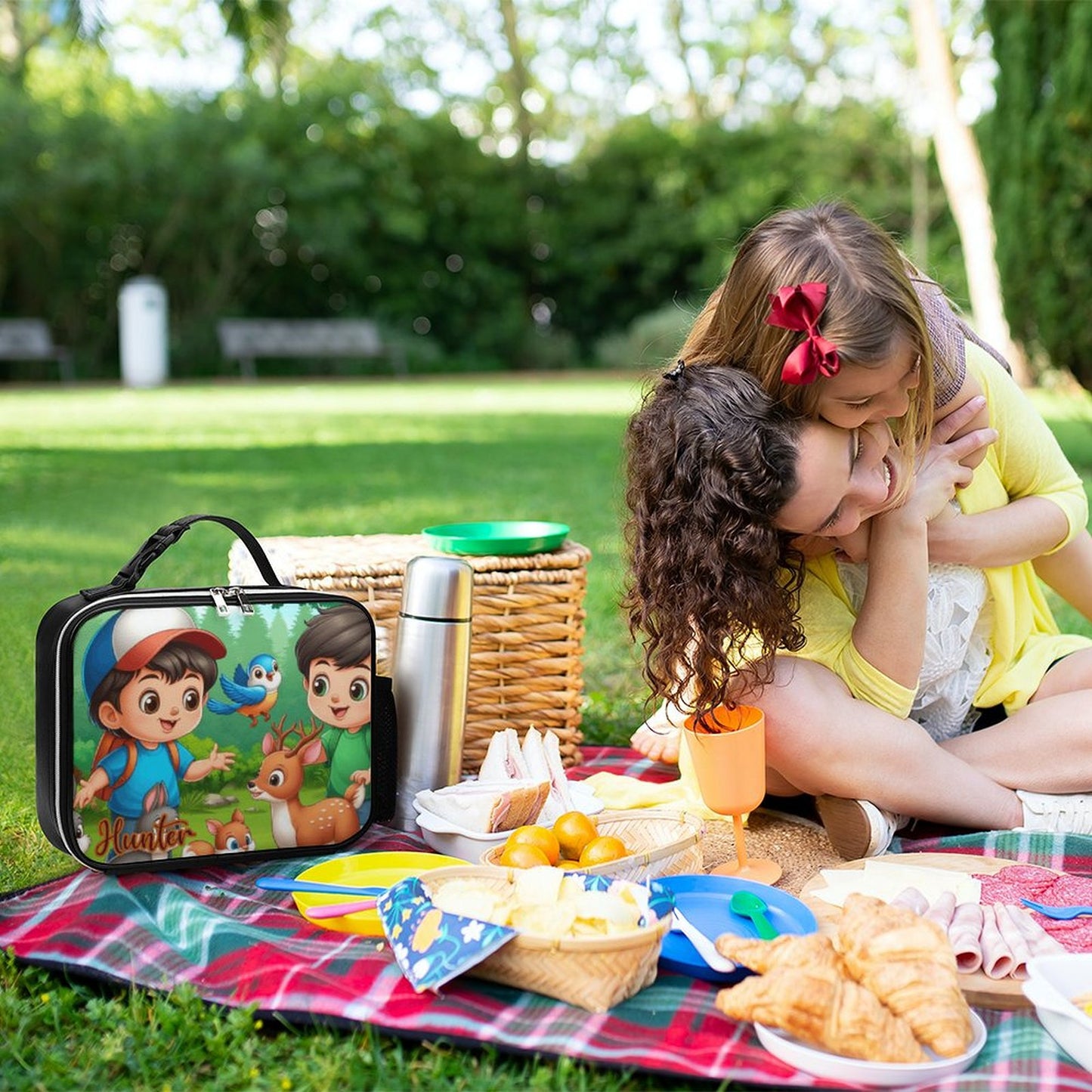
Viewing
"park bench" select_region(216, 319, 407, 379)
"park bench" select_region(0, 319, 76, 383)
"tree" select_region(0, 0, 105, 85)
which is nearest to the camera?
"park bench" select_region(0, 319, 76, 383)

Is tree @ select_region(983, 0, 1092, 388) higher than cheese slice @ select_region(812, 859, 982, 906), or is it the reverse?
tree @ select_region(983, 0, 1092, 388)

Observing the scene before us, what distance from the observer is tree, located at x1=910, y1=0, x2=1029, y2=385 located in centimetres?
1014

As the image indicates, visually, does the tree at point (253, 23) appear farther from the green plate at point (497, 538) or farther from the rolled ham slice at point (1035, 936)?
the rolled ham slice at point (1035, 936)

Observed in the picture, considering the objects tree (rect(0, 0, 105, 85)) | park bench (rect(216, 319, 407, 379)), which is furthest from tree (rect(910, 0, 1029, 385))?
tree (rect(0, 0, 105, 85))

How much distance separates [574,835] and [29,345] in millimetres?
14226

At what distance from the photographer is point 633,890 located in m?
1.70

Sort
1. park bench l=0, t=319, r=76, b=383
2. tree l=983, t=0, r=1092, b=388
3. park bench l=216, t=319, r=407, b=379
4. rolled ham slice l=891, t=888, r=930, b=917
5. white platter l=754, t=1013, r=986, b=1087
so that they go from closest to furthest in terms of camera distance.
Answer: white platter l=754, t=1013, r=986, b=1087 < rolled ham slice l=891, t=888, r=930, b=917 < tree l=983, t=0, r=1092, b=388 < park bench l=0, t=319, r=76, b=383 < park bench l=216, t=319, r=407, b=379

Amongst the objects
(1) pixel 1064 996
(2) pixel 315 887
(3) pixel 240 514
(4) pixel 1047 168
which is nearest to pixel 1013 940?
(1) pixel 1064 996

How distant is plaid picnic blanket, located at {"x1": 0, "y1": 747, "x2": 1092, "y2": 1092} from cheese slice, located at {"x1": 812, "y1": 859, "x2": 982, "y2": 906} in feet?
1.02

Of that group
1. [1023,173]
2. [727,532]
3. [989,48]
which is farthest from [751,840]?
[989,48]

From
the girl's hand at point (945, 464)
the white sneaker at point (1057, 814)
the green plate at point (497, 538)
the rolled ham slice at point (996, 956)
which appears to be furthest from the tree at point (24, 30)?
the rolled ham slice at point (996, 956)

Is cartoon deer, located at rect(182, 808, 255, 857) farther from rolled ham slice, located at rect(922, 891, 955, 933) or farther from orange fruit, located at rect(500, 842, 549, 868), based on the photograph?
rolled ham slice, located at rect(922, 891, 955, 933)

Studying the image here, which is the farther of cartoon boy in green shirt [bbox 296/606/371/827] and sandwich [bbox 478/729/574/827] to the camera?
sandwich [bbox 478/729/574/827]

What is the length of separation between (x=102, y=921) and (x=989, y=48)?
7.26m
